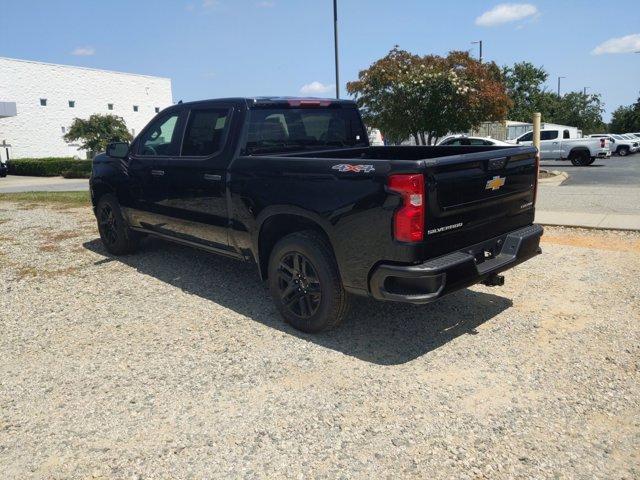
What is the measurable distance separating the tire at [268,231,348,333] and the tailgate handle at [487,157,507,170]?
1441mm

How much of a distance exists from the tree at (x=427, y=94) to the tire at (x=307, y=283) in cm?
1808

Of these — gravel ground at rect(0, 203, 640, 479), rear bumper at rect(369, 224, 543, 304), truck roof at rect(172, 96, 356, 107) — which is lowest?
gravel ground at rect(0, 203, 640, 479)

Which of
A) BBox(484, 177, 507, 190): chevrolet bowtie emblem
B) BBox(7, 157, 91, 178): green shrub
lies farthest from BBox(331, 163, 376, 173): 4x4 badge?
BBox(7, 157, 91, 178): green shrub

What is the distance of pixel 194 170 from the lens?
5.47 meters

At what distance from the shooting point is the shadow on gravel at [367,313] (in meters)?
4.37

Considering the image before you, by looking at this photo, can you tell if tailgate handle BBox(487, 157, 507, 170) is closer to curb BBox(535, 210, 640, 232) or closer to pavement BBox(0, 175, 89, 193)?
curb BBox(535, 210, 640, 232)

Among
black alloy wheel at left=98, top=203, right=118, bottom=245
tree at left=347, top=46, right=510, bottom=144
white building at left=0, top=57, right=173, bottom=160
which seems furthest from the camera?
white building at left=0, top=57, right=173, bottom=160

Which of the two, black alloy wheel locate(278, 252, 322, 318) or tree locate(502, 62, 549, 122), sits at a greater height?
tree locate(502, 62, 549, 122)

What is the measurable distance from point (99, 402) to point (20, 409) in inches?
20.0

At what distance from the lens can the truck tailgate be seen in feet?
12.3

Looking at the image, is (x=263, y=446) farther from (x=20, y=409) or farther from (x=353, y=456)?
(x=20, y=409)

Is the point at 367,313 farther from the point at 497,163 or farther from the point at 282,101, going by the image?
the point at 282,101

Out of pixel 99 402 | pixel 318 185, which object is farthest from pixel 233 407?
pixel 318 185

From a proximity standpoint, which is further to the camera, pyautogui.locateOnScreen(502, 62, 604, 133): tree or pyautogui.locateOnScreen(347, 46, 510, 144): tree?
pyautogui.locateOnScreen(502, 62, 604, 133): tree
